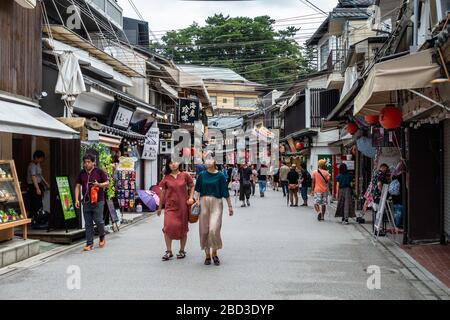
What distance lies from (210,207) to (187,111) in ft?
83.2

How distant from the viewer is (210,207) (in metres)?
9.93

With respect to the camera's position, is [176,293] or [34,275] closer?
[176,293]

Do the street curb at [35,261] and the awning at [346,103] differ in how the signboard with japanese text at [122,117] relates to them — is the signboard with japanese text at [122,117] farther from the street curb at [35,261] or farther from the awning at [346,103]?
the street curb at [35,261]

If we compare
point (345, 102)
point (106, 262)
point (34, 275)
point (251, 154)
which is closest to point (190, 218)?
point (106, 262)

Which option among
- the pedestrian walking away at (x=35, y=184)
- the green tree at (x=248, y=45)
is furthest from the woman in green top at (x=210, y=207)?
the green tree at (x=248, y=45)

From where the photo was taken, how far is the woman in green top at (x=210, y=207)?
9758 mm

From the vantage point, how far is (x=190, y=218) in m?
10.3

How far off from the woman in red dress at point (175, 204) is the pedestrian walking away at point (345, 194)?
7.41 metres

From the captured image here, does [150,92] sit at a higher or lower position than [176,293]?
higher

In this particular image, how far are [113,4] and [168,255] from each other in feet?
56.3

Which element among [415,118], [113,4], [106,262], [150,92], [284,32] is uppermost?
[284,32]
